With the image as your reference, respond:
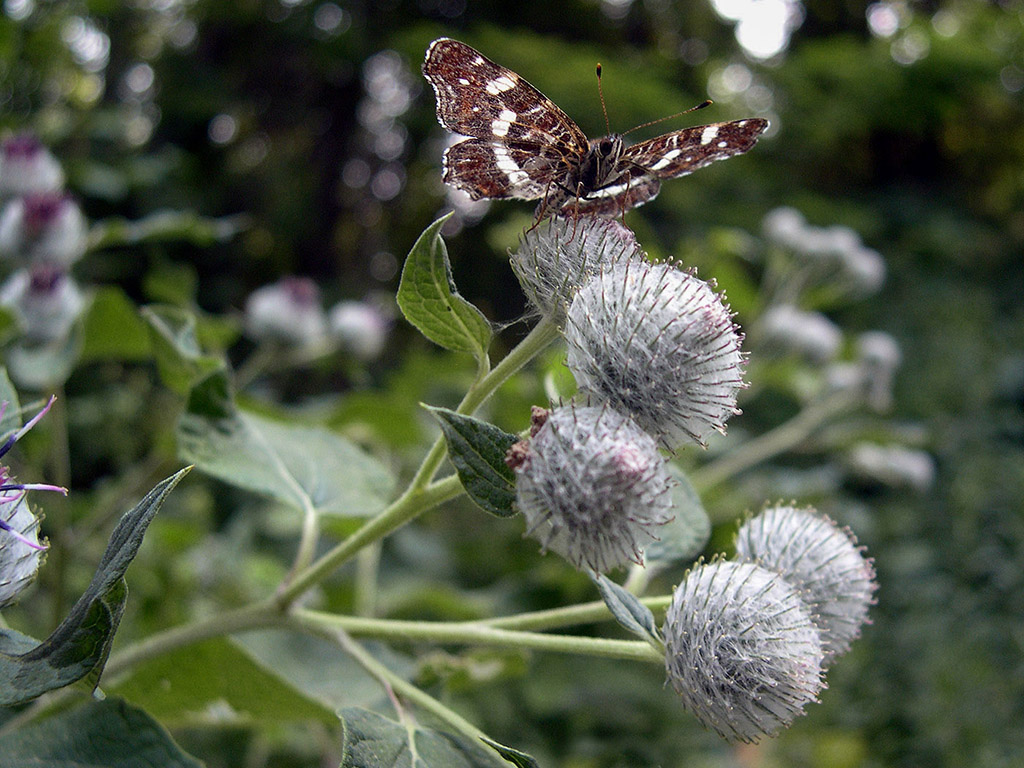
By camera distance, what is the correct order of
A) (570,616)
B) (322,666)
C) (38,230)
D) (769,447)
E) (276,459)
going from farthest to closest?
(769,447), (38,230), (322,666), (276,459), (570,616)

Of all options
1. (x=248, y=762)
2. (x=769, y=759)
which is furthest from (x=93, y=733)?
(x=769, y=759)

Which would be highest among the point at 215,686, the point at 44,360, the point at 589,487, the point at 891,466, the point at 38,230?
the point at 589,487

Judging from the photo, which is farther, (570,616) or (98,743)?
(570,616)

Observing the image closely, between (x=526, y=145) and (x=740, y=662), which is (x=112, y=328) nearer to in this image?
(x=526, y=145)

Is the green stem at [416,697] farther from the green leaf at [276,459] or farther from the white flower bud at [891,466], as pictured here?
the white flower bud at [891,466]

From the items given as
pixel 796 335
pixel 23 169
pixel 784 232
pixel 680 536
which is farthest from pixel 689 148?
pixel 784 232

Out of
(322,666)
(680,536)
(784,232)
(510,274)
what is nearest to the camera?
(680,536)

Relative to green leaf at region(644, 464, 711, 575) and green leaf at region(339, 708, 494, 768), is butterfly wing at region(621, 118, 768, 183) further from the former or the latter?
green leaf at region(339, 708, 494, 768)

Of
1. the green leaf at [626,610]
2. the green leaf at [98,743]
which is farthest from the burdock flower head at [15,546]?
the green leaf at [626,610]
